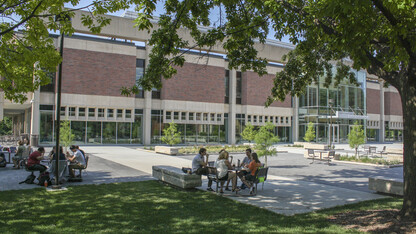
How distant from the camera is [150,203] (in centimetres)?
816

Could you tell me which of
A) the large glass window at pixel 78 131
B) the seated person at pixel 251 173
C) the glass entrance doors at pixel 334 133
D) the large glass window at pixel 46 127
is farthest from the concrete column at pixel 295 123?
the seated person at pixel 251 173

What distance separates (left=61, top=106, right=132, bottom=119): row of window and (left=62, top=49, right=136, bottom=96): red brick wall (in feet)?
5.55

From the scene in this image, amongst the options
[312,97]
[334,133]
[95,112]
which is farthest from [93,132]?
[334,133]

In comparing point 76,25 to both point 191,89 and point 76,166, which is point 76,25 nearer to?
point 191,89

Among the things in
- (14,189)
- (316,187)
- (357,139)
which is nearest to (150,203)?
(14,189)

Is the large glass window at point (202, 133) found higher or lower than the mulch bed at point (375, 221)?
higher

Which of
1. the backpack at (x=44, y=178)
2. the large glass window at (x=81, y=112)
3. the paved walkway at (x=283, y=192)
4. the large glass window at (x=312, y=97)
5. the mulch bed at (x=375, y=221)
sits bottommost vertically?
the paved walkway at (x=283, y=192)

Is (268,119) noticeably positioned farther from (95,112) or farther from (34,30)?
(34,30)

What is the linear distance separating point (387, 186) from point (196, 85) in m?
29.6

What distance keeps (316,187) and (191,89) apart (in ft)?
91.5

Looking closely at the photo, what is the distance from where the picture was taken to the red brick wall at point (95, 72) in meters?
31.0

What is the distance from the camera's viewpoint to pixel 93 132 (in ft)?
108

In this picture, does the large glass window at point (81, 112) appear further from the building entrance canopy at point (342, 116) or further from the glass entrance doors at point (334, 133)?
the glass entrance doors at point (334, 133)

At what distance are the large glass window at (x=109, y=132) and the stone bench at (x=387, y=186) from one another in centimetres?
2817
